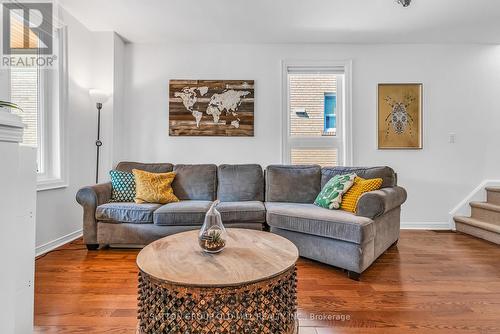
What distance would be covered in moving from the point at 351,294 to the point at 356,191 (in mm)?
985

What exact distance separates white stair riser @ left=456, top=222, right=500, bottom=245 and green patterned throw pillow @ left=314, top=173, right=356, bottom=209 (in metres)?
1.77

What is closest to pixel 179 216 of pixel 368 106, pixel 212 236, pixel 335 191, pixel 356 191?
pixel 212 236

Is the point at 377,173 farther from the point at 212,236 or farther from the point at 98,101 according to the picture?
the point at 98,101

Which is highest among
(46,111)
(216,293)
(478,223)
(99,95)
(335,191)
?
(99,95)

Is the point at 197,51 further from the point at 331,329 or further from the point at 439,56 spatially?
the point at 331,329

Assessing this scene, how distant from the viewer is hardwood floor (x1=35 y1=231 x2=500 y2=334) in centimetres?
154

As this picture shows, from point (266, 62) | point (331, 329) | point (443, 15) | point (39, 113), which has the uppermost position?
point (443, 15)

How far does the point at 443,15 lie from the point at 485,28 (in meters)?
0.73

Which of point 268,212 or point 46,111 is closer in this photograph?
point 268,212

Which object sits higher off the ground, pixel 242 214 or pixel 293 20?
pixel 293 20

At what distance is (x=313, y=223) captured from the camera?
228 cm

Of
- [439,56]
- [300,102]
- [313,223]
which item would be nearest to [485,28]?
[439,56]

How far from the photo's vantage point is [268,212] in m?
2.60

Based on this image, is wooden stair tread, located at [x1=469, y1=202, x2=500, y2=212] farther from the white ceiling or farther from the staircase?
the white ceiling
